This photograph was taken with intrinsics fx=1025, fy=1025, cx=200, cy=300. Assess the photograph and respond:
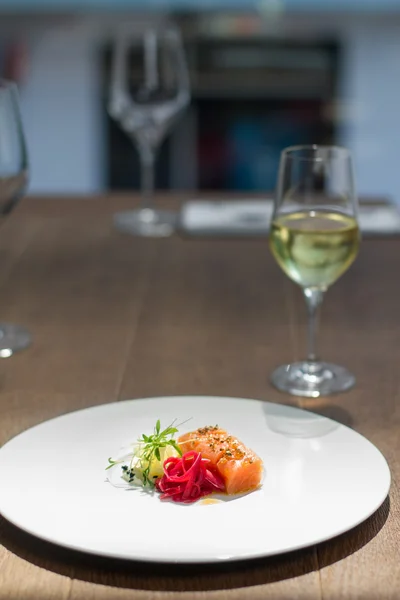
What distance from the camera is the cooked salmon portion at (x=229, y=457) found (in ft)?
2.17

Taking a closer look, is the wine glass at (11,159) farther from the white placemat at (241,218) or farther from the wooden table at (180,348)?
the white placemat at (241,218)

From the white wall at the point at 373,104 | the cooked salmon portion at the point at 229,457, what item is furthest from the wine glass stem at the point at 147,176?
the white wall at the point at 373,104

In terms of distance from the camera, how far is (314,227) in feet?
3.04

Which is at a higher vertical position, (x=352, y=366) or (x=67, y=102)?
(x=352, y=366)

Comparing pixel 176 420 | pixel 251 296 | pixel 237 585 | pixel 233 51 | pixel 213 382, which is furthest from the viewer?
pixel 233 51

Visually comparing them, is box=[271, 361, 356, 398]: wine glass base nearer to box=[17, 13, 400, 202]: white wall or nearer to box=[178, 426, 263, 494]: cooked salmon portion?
box=[178, 426, 263, 494]: cooked salmon portion

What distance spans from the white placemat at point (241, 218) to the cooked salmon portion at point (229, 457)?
0.82 m

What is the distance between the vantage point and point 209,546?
0.59 meters

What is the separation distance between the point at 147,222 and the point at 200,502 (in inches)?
37.8

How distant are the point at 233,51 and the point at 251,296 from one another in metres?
2.22

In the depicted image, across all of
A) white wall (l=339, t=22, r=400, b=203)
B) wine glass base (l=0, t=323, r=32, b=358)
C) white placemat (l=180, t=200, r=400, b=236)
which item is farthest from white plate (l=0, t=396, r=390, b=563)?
white wall (l=339, t=22, r=400, b=203)

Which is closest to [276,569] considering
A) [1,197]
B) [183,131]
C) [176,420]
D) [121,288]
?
[176,420]

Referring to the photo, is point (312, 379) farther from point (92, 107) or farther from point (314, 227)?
point (92, 107)

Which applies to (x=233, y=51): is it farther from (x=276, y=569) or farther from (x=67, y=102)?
(x=276, y=569)
